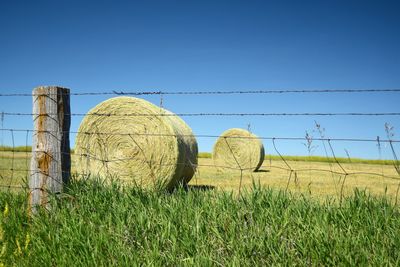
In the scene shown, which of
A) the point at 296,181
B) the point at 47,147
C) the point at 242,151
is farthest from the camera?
the point at 242,151

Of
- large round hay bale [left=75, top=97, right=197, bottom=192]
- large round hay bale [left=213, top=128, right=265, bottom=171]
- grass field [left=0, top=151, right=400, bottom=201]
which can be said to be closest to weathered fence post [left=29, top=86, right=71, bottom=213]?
grass field [left=0, top=151, right=400, bottom=201]

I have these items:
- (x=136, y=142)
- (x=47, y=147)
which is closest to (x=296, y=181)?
(x=47, y=147)

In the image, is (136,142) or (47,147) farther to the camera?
(136,142)

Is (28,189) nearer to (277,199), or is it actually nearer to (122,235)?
(122,235)

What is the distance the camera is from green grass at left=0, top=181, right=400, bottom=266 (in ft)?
9.83

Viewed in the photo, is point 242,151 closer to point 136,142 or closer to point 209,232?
point 136,142

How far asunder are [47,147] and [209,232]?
2.22m

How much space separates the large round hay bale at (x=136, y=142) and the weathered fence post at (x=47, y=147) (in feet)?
11.4

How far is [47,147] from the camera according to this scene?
15.2 feet

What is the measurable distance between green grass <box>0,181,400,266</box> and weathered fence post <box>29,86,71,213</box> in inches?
11.2

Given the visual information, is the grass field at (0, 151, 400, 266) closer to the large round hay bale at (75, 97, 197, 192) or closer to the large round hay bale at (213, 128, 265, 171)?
the large round hay bale at (75, 97, 197, 192)

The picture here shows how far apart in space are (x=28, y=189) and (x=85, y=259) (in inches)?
79.4

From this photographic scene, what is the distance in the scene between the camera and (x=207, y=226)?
349 centimetres

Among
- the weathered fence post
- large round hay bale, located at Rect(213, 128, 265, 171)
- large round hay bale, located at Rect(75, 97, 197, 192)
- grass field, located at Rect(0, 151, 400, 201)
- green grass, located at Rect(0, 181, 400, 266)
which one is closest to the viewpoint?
green grass, located at Rect(0, 181, 400, 266)
